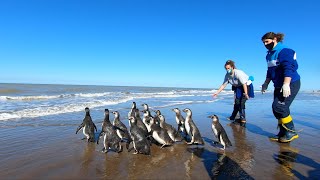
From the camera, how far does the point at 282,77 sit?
6547mm

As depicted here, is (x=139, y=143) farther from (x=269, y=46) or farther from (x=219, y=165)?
(x=269, y=46)

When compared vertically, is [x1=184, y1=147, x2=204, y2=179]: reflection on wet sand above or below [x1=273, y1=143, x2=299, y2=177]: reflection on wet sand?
below

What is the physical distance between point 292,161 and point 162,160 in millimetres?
2297

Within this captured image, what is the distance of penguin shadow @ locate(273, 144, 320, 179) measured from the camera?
444 centimetres

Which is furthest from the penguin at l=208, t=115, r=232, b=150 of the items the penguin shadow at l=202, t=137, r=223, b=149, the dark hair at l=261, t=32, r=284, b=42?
the dark hair at l=261, t=32, r=284, b=42

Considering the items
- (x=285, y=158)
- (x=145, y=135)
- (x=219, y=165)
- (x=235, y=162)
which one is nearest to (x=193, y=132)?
(x=145, y=135)

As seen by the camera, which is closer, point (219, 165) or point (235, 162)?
point (219, 165)

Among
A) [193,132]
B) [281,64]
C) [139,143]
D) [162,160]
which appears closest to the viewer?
[162,160]

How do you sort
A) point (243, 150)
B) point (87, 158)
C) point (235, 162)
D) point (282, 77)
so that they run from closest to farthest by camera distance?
point (235, 162) < point (87, 158) < point (243, 150) < point (282, 77)

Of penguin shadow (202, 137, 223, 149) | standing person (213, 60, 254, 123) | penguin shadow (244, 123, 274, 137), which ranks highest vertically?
standing person (213, 60, 254, 123)

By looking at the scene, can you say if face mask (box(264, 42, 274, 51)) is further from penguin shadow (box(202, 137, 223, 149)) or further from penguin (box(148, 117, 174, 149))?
penguin (box(148, 117, 174, 149))

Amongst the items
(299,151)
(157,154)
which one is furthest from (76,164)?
(299,151)

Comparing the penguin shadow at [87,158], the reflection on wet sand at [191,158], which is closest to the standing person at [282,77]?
the reflection on wet sand at [191,158]

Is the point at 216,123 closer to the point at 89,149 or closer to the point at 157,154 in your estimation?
the point at 157,154
